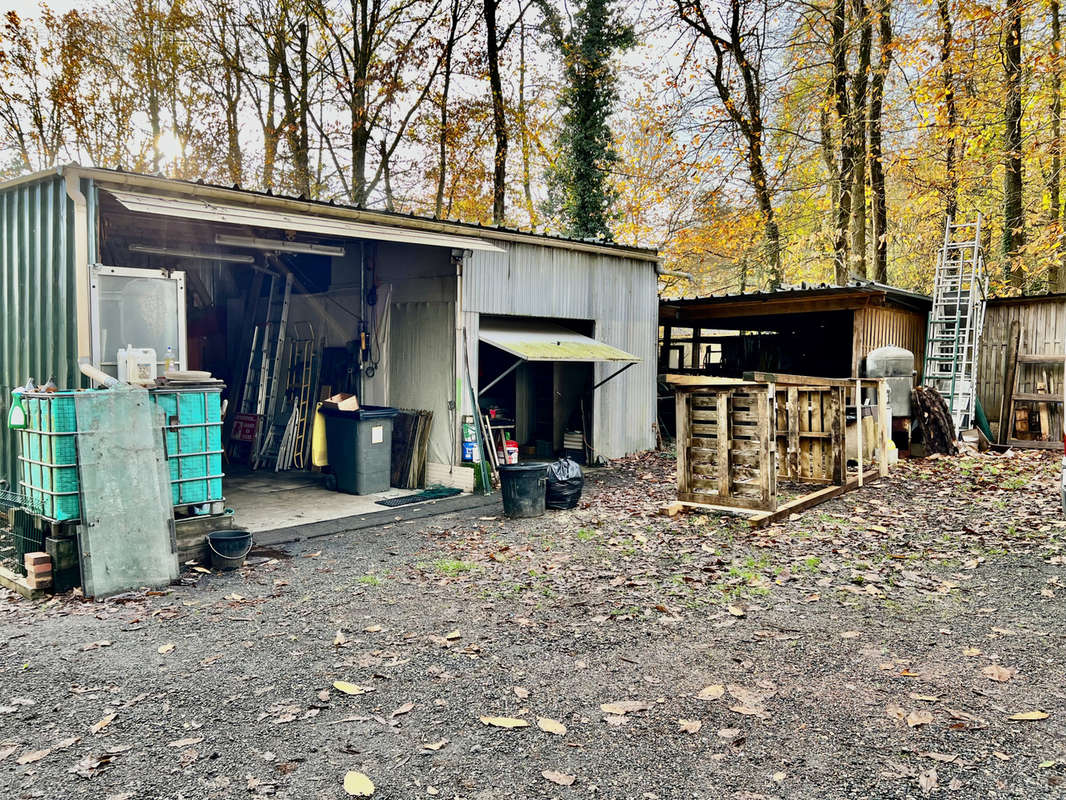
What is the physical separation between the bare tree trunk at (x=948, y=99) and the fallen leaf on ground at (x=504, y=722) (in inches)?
667

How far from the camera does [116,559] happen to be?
17.7 feet

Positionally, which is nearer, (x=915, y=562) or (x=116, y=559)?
(x=116, y=559)

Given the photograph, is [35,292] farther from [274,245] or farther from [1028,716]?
[1028,716]

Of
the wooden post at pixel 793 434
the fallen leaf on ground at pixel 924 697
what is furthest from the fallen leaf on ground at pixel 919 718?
the wooden post at pixel 793 434

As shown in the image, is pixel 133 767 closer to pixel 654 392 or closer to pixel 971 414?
pixel 654 392

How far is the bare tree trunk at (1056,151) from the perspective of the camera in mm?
15134

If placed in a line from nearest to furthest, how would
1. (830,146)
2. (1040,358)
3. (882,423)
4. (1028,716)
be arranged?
(1028,716)
(882,423)
(1040,358)
(830,146)

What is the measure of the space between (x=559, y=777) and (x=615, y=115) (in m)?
19.0

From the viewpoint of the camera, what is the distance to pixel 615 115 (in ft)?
64.0

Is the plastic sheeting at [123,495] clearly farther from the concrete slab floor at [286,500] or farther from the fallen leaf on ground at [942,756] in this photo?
the fallen leaf on ground at [942,756]

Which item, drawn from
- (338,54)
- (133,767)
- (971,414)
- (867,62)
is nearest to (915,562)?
(133,767)

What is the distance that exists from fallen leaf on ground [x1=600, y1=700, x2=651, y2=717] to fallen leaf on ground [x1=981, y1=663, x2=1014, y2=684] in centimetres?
187

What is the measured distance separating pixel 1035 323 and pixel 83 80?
2729 cm

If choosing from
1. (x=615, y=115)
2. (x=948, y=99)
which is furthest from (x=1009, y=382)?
(x=615, y=115)
